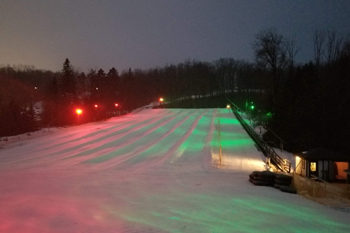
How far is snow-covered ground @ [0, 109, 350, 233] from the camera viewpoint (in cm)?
1132

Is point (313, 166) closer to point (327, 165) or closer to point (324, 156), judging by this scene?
point (327, 165)

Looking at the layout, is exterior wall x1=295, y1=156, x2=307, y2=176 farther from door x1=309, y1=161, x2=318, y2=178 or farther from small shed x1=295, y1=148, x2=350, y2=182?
door x1=309, y1=161, x2=318, y2=178

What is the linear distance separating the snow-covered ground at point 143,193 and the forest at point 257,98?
673 cm

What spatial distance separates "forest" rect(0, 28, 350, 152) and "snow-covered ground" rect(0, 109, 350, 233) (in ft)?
22.1

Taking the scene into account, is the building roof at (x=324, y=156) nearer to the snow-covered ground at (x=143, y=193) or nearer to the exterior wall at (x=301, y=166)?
the exterior wall at (x=301, y=166)

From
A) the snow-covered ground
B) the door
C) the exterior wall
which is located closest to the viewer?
the snow-covered ground

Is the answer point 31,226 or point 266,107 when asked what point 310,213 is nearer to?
point 31,226

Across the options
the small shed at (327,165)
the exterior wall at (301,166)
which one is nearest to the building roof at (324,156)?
the small shed at (327,165)

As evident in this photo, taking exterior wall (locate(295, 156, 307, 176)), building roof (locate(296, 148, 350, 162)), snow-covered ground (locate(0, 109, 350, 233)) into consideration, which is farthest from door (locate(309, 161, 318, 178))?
snow-covered ground (locate(0, 109, 350, 233))

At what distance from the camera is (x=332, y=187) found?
19859 mm

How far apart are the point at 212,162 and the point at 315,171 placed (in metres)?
7.87

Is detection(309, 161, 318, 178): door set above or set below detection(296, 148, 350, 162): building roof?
below

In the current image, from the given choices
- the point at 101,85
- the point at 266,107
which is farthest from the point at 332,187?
the point at 101,85

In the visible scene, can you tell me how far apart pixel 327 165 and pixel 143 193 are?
12.9 m
